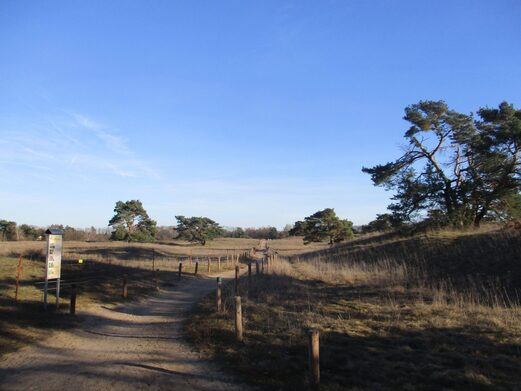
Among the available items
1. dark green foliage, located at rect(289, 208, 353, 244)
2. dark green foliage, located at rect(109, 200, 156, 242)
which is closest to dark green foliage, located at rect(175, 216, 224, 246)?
dark green foliage, located at rect(109, 200, 156, 242)

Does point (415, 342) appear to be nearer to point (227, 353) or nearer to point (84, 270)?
point (227, 353)

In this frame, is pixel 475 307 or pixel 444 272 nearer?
pixel 475 307

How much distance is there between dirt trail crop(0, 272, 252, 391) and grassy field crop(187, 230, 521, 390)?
1.86ft

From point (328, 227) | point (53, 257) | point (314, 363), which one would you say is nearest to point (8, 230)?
point (328, 227)

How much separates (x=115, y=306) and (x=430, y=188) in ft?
70.3

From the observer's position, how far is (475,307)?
427 inches

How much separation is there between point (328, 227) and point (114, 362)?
55082 millimetres

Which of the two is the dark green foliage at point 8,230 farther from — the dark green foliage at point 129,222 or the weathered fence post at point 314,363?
the weathered fence post at point 314,363

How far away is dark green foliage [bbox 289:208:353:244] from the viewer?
60.7m

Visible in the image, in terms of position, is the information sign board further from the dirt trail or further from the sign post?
the dirt trail

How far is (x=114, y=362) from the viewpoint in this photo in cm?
746

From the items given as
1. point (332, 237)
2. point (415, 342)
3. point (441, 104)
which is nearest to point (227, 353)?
point (415, 342)

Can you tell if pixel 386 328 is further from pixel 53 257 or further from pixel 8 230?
pixel 8 230

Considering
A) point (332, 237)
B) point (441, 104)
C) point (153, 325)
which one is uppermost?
point (441, 104)
